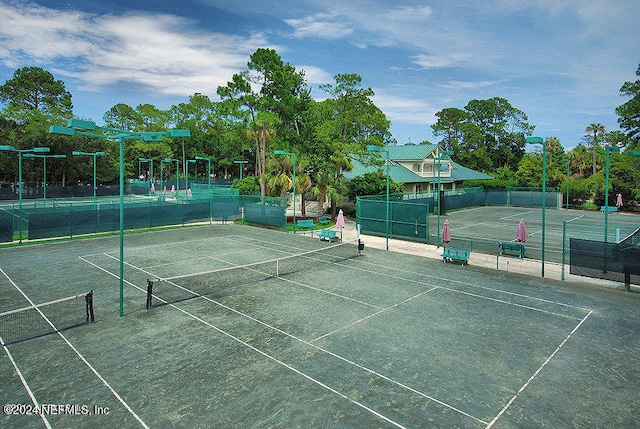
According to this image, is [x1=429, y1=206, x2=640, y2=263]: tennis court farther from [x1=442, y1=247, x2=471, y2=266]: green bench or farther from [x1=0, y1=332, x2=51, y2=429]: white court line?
[x1=0, y1=332, x2=51, y2=429]: white court line

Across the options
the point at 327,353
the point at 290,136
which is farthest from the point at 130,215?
the point at 327,353

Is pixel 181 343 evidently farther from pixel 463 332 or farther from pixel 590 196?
pixel 590 196

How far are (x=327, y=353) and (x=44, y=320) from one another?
10.2 meters

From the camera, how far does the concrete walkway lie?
2030cm

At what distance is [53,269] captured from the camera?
2150 centimetres

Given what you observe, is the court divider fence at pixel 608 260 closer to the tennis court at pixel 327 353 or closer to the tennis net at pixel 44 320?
the tennis court at pixel 327 353

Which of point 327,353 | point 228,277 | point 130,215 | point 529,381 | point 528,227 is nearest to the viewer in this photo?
point 529,381

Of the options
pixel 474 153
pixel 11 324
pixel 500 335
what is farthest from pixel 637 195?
pixel 11 324

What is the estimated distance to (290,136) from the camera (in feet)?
134

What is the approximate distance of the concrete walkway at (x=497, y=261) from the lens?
2030 cm

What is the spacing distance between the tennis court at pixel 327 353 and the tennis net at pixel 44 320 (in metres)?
0.42

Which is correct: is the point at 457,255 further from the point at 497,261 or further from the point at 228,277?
the point at 228,277

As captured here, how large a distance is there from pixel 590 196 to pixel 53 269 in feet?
212

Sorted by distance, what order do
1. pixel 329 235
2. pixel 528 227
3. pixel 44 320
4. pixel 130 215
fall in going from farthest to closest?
pixel 528 227, pixel 130 215, pixel 329 235, pixel 44 320
